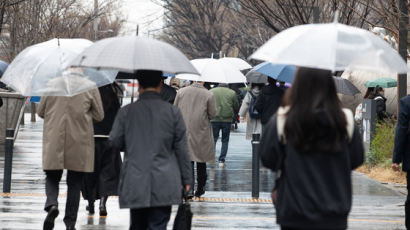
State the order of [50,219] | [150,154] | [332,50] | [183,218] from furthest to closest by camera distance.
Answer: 1. [50,219]
2. [183,218]
3. [150,154]
4. [332,50]

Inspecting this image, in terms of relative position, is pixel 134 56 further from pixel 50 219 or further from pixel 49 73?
pixel 50 219

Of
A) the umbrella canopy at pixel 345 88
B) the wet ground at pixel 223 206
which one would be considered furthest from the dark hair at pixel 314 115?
the umbrella canopy at pixel 345 88

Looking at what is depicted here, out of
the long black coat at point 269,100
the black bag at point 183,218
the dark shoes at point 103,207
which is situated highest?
the long black coat at point 269,100

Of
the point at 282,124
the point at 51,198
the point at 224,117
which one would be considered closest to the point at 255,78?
the point at 224,117

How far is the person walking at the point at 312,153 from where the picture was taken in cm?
462

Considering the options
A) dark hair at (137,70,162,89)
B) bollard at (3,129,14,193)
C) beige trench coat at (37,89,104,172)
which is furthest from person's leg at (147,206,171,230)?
bollard at (3,129,14,193)

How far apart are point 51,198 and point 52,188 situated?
4.5 inches

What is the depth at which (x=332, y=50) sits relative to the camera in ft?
16.6

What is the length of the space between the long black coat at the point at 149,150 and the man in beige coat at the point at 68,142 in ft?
6.35

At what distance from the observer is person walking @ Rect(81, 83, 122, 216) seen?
9.80m

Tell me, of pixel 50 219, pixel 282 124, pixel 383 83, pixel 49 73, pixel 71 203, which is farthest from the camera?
pixel 383 83

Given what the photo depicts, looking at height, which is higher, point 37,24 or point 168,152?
point 37,24

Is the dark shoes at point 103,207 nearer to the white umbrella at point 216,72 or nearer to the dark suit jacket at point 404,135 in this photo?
the white umbrella at point 216,72

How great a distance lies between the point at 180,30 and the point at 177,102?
2842 cm
